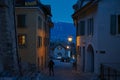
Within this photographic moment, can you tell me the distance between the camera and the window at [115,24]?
2976 cm

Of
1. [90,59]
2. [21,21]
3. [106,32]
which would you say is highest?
[21,21]

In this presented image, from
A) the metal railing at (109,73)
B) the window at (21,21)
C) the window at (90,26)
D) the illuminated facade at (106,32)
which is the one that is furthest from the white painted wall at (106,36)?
the window at (21,21)

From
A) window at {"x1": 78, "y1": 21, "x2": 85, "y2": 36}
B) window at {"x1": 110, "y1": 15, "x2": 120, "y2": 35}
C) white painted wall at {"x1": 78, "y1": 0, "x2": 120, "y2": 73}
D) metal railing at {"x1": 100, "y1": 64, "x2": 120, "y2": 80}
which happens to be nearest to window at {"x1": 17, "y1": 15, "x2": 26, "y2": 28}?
window at {"x1": 78, "y1": 21, "x2": 85, "y2": 36}

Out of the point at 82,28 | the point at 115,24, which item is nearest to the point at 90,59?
the point at 82,28

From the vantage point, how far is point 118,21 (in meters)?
29.8

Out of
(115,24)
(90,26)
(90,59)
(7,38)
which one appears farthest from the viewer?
(90,59)

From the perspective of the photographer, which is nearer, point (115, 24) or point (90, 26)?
point (115, 24)

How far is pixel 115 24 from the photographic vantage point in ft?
98.1

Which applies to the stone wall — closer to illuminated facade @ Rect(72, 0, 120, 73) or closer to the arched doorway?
illuminated facade @ Rect(72, 0, 120, 73)

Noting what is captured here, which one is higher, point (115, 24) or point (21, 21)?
point (21, 21)

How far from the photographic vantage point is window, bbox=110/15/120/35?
97.7 feet

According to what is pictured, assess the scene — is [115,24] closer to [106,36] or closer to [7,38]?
[106,36]

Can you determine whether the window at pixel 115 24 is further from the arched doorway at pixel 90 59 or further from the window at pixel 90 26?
the arched doorway at pixel 90 59

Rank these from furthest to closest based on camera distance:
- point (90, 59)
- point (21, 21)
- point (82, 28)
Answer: point (21, 21) < point (82, 28) < point (90, 59)
